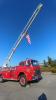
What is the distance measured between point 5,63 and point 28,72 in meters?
15.1

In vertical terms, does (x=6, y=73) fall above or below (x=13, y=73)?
above

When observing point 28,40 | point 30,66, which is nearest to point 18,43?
point 28,40

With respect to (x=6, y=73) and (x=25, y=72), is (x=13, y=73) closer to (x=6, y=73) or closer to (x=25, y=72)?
(x=6, y=73)

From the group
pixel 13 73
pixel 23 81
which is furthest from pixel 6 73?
pixel 23 81

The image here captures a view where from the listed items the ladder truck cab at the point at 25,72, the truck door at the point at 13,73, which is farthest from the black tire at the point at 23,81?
the truck door at the point at 13,73

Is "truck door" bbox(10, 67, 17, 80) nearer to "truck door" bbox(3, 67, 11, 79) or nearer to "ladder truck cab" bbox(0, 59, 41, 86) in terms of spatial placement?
"ladder truck cab" bbox(0, 59, 41, 86)

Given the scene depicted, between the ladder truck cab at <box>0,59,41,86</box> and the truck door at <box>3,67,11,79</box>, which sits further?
the truck door at <box>3,67,11,79</box>

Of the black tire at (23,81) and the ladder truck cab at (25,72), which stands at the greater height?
the ladder truck cab at (25,72)

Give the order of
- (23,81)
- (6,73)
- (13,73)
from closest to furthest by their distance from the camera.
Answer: (23,81) < (13,73) < (6,73)

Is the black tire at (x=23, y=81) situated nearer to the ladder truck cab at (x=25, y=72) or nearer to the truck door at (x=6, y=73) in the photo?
the ladder truck cab at (x=25, y=72)

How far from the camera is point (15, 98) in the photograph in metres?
12.0

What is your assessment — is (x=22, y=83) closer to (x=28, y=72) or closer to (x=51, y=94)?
(x=28, y=72)

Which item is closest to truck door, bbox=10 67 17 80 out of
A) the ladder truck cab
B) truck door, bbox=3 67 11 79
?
the ladder truck cab

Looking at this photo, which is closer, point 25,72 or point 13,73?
point 25,72
